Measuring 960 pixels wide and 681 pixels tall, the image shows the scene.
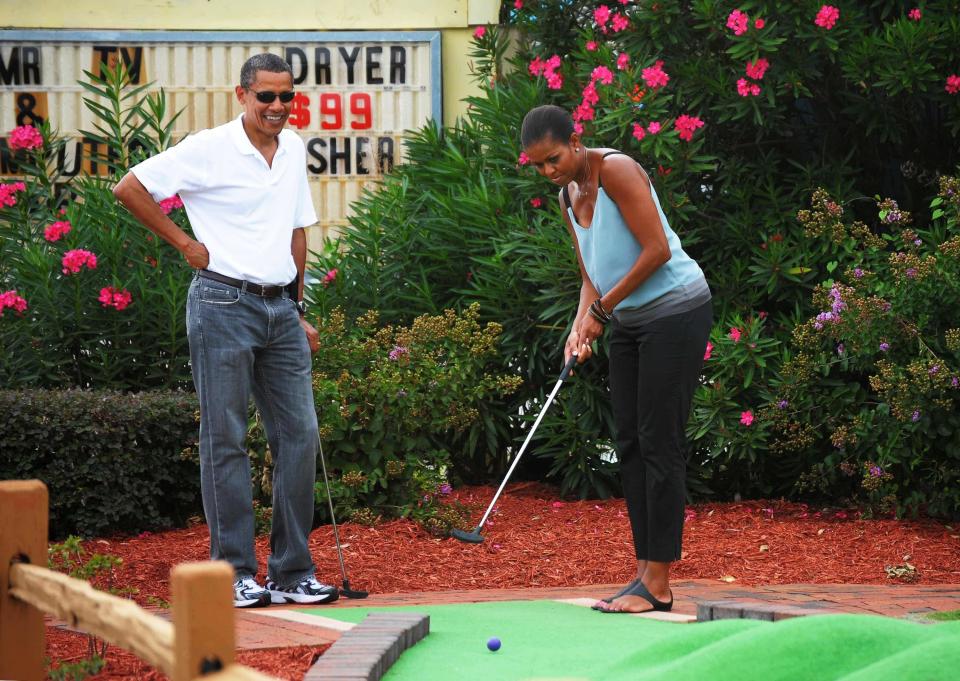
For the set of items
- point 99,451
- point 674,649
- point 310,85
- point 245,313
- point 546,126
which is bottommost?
point 99,451

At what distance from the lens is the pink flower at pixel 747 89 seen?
299 inches

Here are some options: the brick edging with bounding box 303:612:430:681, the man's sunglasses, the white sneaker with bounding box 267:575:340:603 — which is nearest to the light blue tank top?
the man's sunglasses

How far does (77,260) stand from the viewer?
7.77 meters

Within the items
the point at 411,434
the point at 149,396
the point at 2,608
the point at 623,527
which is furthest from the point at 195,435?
the point at 2,608

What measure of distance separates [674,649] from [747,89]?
4.85 m

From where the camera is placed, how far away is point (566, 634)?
14.2ft

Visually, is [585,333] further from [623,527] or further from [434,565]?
[623,527]

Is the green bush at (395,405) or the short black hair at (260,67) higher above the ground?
the short black hair at (260,67)

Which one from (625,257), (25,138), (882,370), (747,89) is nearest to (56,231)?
(25,138)

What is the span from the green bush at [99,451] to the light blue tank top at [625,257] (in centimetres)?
297

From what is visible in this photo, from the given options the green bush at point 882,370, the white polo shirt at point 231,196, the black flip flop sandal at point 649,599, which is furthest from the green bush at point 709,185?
the white polo shirt at point 231,196

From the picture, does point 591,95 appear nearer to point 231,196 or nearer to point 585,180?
point 585,180

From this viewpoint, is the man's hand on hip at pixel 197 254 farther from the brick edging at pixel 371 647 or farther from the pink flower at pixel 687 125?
the pink flower at pixel 687 125

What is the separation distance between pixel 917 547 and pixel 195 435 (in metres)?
3.76
